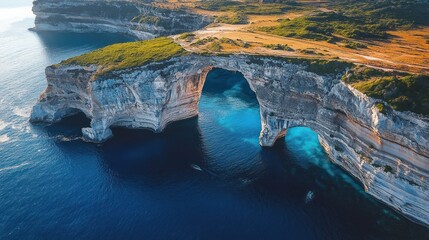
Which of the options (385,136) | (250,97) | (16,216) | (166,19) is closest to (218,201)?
(385,136)

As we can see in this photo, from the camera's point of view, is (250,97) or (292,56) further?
(250,97)

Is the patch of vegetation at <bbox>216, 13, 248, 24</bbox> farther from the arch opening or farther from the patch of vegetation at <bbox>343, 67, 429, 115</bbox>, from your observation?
the patch of vegetation at <bbox>343, 67, 429, 115</bbox>

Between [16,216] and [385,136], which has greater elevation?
[385,136]

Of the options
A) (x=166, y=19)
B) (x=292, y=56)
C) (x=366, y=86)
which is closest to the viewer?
(x=366, y=86)

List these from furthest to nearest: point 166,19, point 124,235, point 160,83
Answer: point 166,19
point 160,83
point 124,235

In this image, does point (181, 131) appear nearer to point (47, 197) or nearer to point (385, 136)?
point (47, 197)

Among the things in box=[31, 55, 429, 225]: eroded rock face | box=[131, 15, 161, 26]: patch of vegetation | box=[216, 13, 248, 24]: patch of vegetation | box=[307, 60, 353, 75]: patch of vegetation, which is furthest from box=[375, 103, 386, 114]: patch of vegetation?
box=[131, 15, 161, 26]: patch of vegetation

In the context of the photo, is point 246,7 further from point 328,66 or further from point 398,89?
point 398,89
